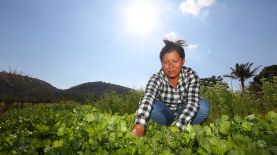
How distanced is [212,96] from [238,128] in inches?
365

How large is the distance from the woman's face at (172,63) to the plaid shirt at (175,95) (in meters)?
0.32

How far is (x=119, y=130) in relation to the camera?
269 centimetres

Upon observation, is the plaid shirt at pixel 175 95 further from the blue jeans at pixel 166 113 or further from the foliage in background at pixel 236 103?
the foliage in background at pixel 236 103

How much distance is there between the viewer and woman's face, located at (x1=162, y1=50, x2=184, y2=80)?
4.44 m

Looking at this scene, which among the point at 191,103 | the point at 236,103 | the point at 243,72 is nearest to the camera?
the point at 191,103

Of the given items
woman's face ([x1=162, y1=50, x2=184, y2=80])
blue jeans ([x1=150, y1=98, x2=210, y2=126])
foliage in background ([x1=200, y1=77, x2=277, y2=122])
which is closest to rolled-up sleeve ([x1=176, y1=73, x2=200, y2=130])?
woman's face ([x1=162, y1=50, x2=184, y2=80])

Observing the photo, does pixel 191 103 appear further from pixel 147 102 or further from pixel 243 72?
pixel 243 72

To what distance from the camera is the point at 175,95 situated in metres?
5.15

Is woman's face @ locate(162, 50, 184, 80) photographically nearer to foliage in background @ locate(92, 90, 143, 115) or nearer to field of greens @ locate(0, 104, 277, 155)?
field of greens @ locate(0, 104, 277, 155)

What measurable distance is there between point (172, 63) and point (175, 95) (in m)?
0.87

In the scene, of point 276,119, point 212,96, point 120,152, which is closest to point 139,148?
point 120,152

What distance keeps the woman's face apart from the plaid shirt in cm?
32

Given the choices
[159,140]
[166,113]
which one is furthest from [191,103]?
[159,140]

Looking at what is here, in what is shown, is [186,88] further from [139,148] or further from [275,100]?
[275,100]
